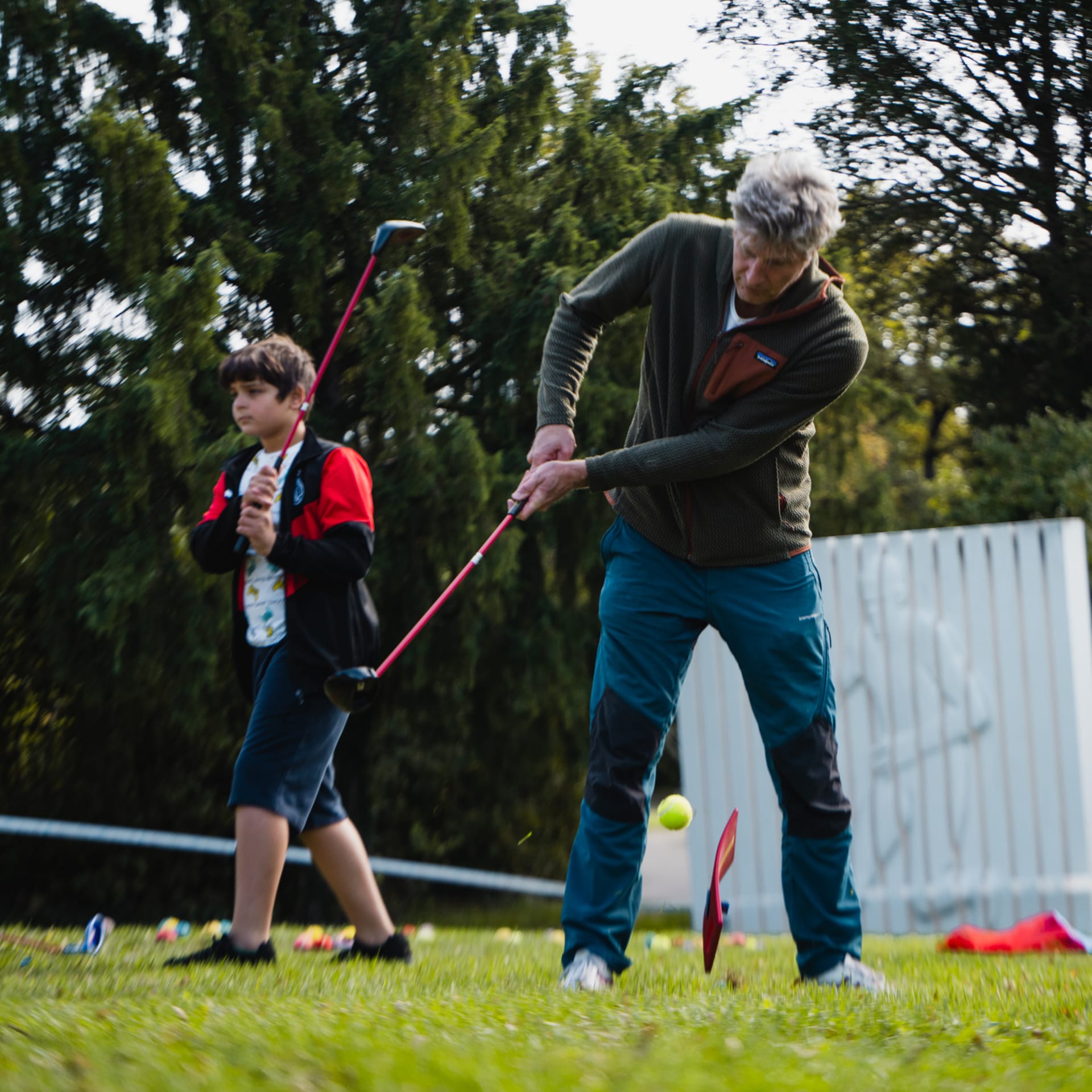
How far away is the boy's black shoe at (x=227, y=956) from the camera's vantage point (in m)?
2.82

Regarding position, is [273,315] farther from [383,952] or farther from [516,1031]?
[516,1031]

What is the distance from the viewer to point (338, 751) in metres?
6.27

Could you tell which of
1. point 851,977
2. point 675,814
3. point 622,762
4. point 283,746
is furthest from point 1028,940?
point 283,746

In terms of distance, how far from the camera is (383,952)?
10.2ft

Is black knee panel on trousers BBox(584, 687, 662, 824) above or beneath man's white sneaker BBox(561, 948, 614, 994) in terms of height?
above

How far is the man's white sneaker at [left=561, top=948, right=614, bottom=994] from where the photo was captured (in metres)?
2.38

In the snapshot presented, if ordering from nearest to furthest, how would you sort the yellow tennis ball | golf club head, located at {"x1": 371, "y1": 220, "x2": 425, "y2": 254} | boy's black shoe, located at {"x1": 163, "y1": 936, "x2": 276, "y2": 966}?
boy's black shoe, located at {"x1": 163, "y1": 936, "x2": 276, "y2": 966}
golf club head, located at {"x1": 371, "y1": 220, "x2": 425, "y2": 254}
the yellow tennis ball

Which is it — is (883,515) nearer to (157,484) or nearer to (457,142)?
(457,142)

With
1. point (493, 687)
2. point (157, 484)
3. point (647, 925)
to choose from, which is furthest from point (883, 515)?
point (157, 484)

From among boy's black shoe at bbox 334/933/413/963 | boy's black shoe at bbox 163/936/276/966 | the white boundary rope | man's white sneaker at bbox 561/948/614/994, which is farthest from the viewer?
the white boundary rope

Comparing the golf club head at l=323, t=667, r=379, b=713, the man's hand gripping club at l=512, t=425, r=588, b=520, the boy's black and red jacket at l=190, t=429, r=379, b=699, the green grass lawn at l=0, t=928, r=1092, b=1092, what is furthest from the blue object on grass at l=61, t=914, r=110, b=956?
the man's hand gripping club at l=512, t=425, r=588, b=520

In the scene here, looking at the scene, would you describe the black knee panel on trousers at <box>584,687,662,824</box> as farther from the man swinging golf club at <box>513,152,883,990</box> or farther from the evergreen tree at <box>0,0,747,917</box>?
the evergreen tree at <box>0,0,747,917</box>

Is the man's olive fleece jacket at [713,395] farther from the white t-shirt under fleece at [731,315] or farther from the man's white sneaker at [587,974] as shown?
the man's white sneaker at [587,974]

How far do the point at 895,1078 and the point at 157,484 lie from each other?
3992 millimetres
